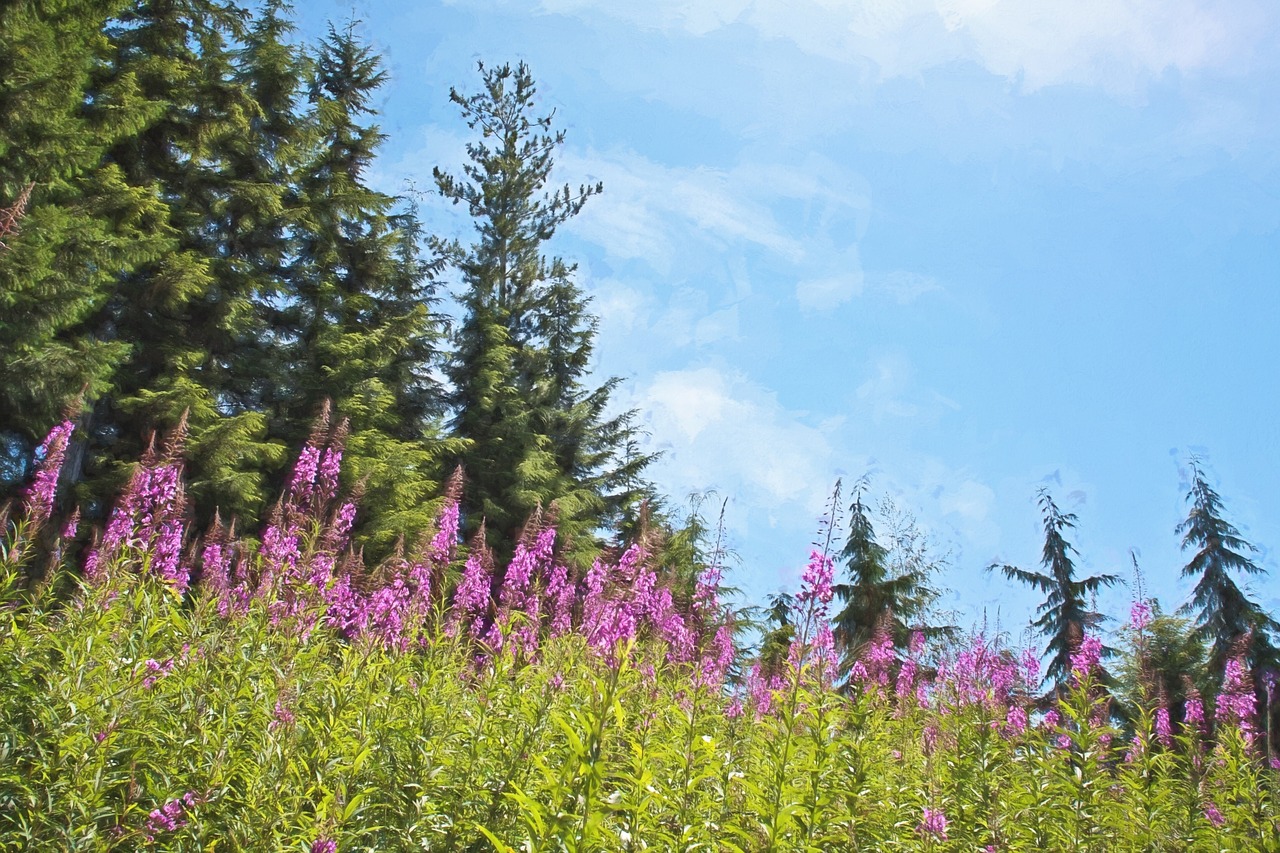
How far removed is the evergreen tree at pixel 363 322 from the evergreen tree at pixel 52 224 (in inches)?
135

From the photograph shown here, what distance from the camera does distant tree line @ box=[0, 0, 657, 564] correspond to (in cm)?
984

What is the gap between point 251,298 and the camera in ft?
45.2

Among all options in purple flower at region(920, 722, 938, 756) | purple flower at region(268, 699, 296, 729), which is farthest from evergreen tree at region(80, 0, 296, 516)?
purple flower at region(920, 722, 938, 756)

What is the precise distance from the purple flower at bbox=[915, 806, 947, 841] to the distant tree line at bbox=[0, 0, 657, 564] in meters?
5.05

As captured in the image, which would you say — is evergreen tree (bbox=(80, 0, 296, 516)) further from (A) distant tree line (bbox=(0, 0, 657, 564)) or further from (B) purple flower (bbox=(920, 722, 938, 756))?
(B) purple flower (bbox=(920, 722, 938, 756))

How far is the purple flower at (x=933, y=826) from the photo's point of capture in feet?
12.6

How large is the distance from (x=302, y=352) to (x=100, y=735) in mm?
11850

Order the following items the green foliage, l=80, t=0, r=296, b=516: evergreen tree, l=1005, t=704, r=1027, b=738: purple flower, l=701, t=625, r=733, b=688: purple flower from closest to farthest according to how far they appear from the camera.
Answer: the green foliage → l=1005, t=704, r=1027, b=738: purple flower → l=701, t=625, r=733, b=688: purple flower → l=80, t=0, r=296, b=516: evergreen tree

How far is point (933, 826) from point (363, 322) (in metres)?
14.4

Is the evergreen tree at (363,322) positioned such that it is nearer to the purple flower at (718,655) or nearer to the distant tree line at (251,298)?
the distant tree line at (251,298)

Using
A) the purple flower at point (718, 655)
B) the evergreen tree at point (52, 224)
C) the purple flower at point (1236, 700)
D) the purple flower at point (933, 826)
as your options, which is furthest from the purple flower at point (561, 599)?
the purple flower at point (1236, 700)

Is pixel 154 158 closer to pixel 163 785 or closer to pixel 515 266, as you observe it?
pixel 515 266

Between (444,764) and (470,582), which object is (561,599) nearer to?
(470,582)

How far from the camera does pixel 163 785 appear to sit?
353 cm
